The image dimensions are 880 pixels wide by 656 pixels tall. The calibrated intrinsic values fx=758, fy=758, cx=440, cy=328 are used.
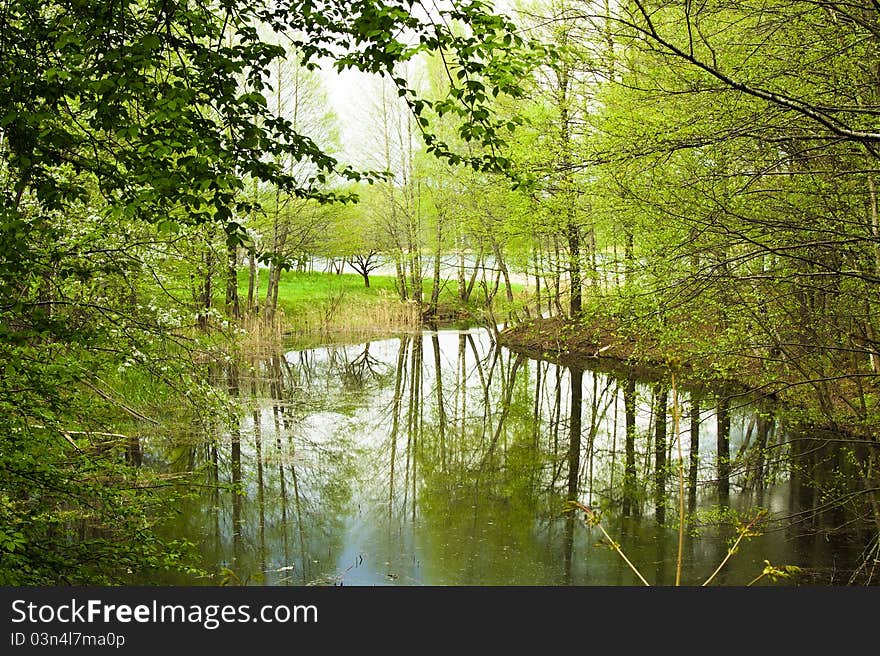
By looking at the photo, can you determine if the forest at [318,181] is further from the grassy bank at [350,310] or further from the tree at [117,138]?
the grassy bank at [350,310]

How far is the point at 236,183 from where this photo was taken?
412 centimetres

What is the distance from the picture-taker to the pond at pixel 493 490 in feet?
23.5

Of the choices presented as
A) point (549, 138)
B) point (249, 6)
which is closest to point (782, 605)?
point (249, 6)

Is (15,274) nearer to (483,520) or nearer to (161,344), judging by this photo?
(161,344)

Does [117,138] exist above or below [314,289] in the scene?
above

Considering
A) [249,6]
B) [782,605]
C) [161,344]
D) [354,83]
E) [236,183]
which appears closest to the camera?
[782,605]

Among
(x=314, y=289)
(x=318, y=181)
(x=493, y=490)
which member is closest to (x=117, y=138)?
(x=318, y=181)

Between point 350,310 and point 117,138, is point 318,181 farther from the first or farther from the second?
point 350,310

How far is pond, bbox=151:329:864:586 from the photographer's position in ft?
23.5

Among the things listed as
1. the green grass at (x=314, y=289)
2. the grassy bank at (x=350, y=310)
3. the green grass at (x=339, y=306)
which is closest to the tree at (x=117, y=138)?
the grassy bank at (x=350, y=310)

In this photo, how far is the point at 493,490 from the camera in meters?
10.1

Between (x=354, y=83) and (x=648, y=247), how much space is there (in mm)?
28032

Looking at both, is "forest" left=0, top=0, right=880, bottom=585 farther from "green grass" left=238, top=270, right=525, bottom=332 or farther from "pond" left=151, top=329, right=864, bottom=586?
"green grass" left=238, top=270, right=525, bottom=332

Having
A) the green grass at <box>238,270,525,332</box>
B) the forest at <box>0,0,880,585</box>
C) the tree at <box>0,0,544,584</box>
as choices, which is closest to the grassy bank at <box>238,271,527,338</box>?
the green grass at <box>238,270,525,332</box>
